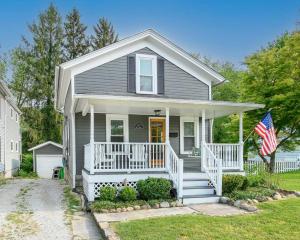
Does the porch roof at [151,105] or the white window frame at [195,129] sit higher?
the porch roof at [151,105]

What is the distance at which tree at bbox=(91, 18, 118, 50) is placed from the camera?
34.9 metres

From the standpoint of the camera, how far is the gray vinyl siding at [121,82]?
12.5 metres

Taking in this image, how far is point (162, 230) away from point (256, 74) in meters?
14.6

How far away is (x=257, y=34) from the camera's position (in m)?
29.9

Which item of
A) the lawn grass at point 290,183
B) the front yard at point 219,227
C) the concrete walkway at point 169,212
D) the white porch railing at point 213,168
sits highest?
the white porch railing at point 213,168

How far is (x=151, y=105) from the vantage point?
1095cm

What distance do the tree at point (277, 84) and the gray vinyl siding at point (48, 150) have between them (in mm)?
16177

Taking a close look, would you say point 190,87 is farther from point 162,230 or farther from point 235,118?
point 162,230

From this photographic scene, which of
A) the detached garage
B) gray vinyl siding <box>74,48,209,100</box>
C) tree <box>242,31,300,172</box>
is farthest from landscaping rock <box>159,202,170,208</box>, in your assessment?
the detached garage

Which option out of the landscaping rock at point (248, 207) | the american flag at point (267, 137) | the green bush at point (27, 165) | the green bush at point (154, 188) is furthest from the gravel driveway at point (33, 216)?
the green bush at point (27, 165)

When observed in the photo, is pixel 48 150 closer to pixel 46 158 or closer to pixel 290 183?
pixel 46 158

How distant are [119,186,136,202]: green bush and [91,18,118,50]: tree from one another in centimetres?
2765

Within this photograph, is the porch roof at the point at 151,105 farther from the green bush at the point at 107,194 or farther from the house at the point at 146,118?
the green bush at the point at 107,194

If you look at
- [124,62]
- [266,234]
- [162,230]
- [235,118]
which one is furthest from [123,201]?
[235,118]
